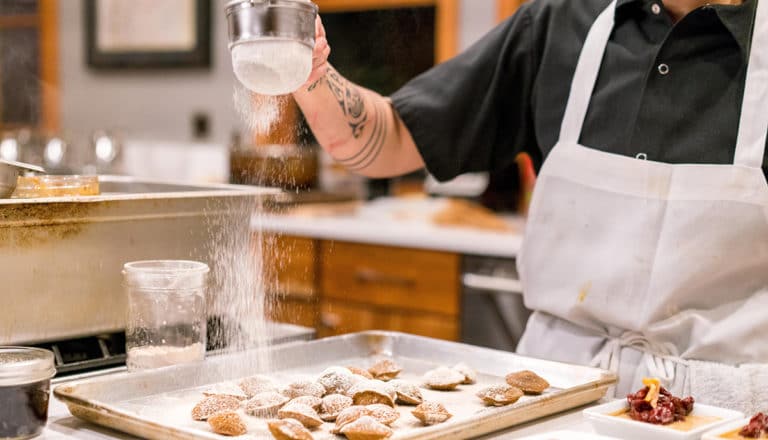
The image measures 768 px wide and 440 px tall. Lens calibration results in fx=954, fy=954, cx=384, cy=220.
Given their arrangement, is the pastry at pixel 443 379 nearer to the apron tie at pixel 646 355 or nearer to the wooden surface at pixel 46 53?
the apron tie at pixel 646 355

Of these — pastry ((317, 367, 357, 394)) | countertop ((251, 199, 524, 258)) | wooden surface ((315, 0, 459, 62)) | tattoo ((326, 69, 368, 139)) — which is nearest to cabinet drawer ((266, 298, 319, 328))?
countertop ((251, 199, 524, 258))

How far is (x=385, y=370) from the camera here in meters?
1.36

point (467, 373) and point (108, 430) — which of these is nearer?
point (108, 430)

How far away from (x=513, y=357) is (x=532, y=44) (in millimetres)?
688

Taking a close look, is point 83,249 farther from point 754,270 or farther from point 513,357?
point 754,270

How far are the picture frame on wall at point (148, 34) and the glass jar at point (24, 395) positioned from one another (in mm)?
3802

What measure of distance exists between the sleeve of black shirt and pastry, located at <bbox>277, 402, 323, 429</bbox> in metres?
0.84

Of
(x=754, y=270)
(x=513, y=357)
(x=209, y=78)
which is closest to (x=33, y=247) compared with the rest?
(x=513, y=357)

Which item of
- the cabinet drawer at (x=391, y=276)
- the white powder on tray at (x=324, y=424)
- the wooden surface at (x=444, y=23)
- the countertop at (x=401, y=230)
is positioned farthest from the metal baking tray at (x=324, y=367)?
the wooden surface at (x=444, y=23)

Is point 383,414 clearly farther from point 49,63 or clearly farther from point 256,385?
point 49,63

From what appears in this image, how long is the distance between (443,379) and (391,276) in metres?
2.08

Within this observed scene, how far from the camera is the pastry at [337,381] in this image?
125 cm

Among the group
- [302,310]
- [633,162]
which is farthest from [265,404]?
[302,310]

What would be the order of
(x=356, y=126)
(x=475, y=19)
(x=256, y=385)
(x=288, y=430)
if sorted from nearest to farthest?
(x=288, y=430)
(x=256, y=385)
(x=356, y=126)
(x=475, y=19)
